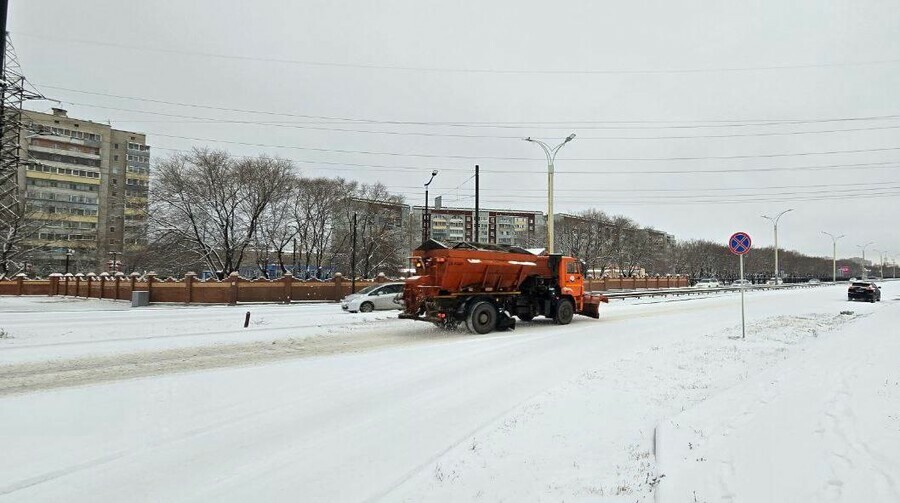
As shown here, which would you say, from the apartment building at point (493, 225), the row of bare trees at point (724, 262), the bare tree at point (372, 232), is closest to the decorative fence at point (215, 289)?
the bare tree at point (372, 232)

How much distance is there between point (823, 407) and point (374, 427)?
554 centimetres

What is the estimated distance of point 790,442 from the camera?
484cm

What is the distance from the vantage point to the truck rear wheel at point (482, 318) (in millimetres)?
15469

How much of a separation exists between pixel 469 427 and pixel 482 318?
982 centimetres

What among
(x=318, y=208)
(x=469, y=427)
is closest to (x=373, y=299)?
(x=469, y=427)

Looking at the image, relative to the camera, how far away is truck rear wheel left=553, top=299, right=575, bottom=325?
17.9 m

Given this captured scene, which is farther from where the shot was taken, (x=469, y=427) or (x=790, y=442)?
(x=469, y=427)

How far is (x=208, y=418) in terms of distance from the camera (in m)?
6.25

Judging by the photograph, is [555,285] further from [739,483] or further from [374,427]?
[739,483]

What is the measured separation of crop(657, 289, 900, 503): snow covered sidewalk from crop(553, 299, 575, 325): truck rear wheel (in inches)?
382

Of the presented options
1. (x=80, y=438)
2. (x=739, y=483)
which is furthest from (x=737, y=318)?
(x=80, y=438)

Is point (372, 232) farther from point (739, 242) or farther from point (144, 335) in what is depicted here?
point (739, 242)

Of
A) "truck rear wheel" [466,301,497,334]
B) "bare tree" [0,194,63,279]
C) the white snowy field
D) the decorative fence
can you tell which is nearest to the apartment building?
"bare tree" [0,194,63,279]

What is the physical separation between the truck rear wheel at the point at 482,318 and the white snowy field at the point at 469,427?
157 inches
